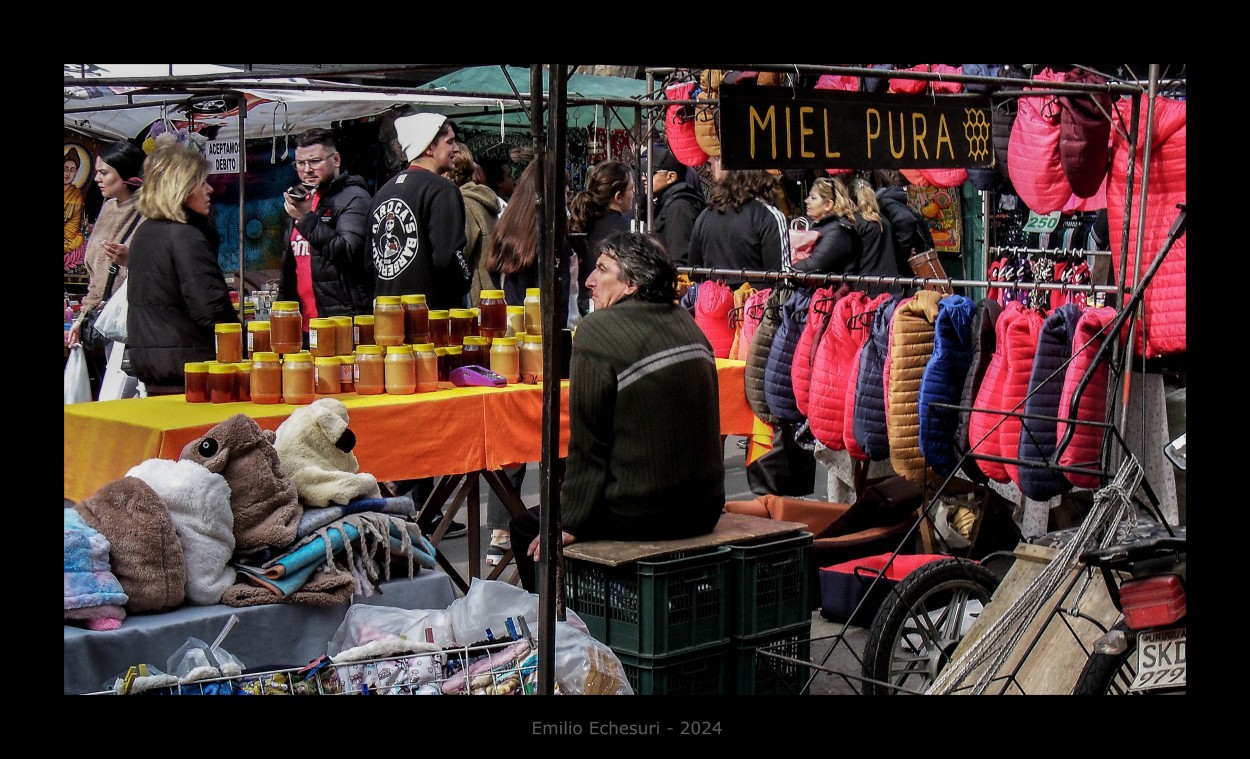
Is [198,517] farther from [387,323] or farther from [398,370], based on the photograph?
[387,323]

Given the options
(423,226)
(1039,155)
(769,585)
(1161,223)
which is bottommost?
(769,585)

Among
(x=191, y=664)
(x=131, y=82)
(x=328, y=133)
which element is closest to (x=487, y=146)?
(x=328, y=133)

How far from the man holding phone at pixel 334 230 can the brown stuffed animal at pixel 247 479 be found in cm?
323

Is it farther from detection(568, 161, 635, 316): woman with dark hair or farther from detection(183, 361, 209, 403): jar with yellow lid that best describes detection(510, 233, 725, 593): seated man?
detection(568, 161, 635, 316): woman with dark hair

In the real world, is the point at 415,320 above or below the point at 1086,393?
above

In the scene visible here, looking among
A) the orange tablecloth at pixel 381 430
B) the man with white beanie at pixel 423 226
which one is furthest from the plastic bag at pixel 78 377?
the orange tablecloth at pixel 381 430

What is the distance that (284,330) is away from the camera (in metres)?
5.68

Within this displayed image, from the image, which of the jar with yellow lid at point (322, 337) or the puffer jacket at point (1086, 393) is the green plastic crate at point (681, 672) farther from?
the jar with yellow lid at point (322, 337)

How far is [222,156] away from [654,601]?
6506 millimetres

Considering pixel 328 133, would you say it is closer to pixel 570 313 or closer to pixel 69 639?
pixel 570 313

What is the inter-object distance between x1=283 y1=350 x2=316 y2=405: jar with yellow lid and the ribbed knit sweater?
118 centimetres

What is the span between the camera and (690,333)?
4980mm

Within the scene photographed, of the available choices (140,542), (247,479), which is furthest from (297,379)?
(140,542)
